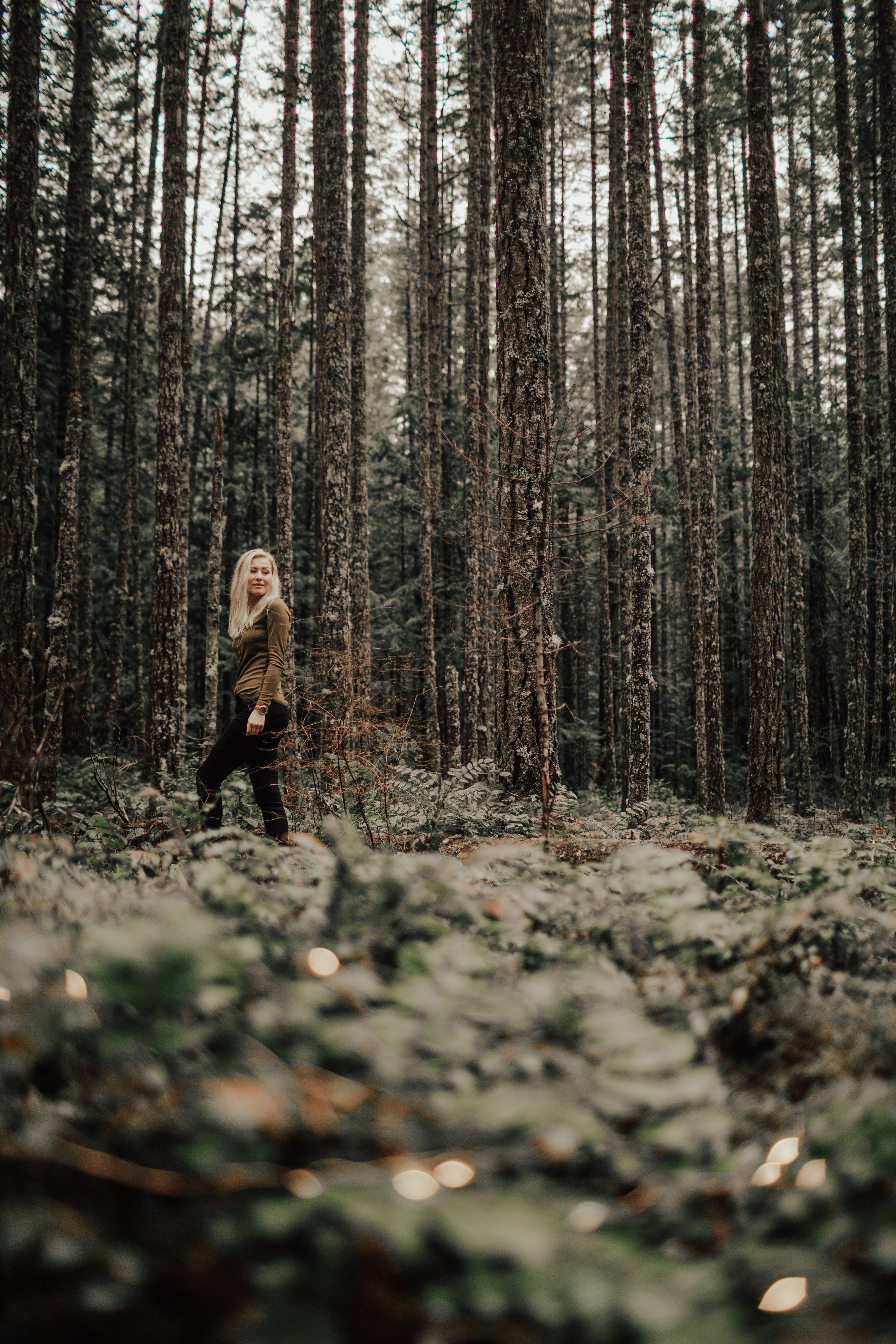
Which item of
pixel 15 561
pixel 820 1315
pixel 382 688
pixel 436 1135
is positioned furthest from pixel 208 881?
pixel 15 561

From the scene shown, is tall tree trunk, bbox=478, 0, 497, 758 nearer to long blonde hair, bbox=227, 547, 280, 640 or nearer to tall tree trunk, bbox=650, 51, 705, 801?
tall tree trunk, bbox=650, 51, 705, 801

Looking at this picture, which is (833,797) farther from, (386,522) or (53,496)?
(53,496)

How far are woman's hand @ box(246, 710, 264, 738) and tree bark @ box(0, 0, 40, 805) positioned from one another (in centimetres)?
390

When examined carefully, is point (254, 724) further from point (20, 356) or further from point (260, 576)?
point (20, 356)

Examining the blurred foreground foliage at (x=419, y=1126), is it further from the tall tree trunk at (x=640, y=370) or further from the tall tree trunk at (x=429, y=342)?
Result: the tall tree trunk at (x=429, y=342)

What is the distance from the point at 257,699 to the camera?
16.8 ft

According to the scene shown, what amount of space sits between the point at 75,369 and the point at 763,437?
1220 centimetres

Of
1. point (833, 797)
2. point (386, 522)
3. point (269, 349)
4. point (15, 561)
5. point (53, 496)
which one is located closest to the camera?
point (15, 561)

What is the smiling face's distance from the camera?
17.8 feet

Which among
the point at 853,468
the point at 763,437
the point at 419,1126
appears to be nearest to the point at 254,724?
the point at 419,1126

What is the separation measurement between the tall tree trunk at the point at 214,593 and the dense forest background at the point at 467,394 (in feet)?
0.32

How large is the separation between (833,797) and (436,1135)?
2219 centimetres

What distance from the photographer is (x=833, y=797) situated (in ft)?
66.6

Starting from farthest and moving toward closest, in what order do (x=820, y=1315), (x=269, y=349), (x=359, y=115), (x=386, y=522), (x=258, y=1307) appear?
(x=386, y=522), (x=269, y=349), (x=359, y=115), (x=820, y=1315), (x=258, y=1307)
